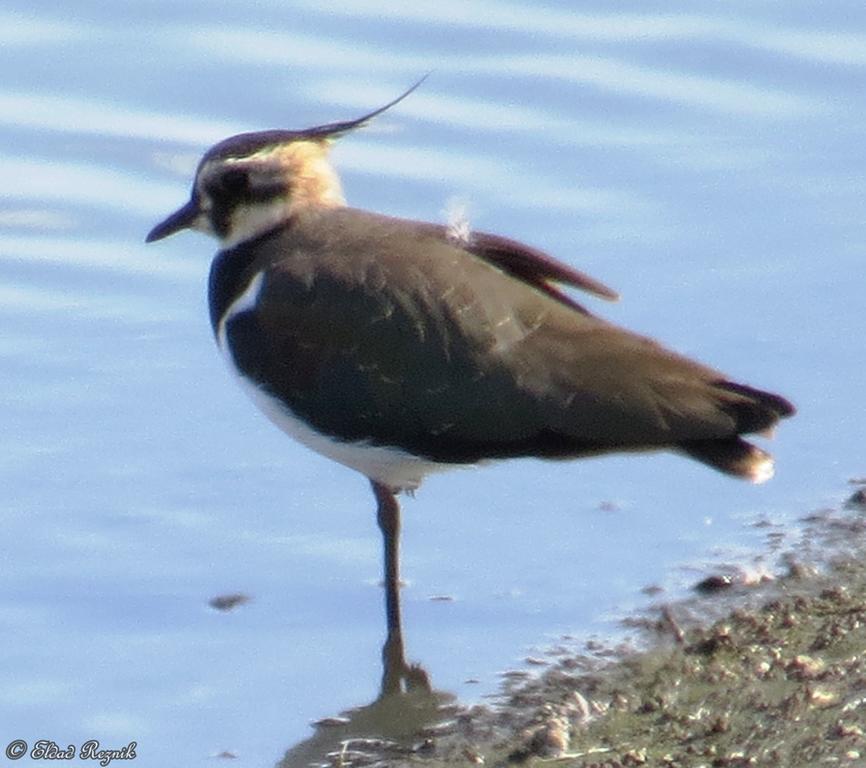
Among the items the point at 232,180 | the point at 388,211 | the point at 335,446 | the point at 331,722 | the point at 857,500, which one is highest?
the point at 232,180

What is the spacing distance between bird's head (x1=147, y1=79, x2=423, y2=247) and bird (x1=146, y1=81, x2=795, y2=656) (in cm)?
21

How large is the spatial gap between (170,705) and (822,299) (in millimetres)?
3730

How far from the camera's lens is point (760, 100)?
10.9 metres

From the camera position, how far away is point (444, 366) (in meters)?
7.00

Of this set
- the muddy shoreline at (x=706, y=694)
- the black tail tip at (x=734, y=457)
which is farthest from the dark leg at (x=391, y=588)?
the black tail tip at (x=734, y=457)

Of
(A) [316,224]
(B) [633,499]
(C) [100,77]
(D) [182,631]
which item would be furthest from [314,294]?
(C) [100,77]

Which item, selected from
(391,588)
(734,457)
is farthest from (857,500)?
(391,588)

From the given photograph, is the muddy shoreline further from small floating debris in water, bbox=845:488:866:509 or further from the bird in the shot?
the bird

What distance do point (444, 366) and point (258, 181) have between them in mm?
1177

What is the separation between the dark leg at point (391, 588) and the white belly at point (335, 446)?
67 millimetres

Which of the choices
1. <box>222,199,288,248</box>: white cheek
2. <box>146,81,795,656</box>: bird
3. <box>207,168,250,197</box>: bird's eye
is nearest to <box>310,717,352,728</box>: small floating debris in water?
<box>146,81,795,656</box>: bird

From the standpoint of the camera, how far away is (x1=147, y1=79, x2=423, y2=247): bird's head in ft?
25.5

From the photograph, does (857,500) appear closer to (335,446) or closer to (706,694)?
(706,694)

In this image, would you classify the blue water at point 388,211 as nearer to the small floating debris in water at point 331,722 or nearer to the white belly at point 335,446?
the small floating debris in water at point 331,722
